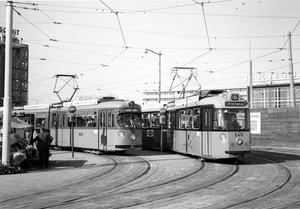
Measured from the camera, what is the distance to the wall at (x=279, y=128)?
26844mm

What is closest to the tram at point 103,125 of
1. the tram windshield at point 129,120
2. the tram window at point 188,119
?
the tram windshield at point 129,120

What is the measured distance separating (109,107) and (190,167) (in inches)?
261

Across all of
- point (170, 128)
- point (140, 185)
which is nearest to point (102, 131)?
point (170, 128)

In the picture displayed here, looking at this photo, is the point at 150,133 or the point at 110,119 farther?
the point at 150,133

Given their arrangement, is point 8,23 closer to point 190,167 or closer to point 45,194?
point 45,194

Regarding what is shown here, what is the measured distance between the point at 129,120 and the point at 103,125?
1.48 meters

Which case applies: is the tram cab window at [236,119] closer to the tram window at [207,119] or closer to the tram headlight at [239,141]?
the tram headlight at [239,141]

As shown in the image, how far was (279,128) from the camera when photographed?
1105 inches

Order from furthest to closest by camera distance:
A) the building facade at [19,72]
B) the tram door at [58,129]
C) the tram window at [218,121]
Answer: the building facade at [19,72], the tram door at [58,129], the tram window at [218,121]

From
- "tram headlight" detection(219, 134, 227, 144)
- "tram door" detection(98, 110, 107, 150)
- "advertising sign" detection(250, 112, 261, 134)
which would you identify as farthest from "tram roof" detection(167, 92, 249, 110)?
"advertising sign" detection(250, 112, 261, 134)

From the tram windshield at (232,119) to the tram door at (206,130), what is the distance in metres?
0.36

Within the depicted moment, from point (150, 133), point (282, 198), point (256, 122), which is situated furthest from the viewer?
point (256, 122)

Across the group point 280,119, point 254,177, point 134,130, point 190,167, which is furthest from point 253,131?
point 254,177

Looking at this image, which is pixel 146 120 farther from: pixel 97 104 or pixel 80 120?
pixel 97 104
